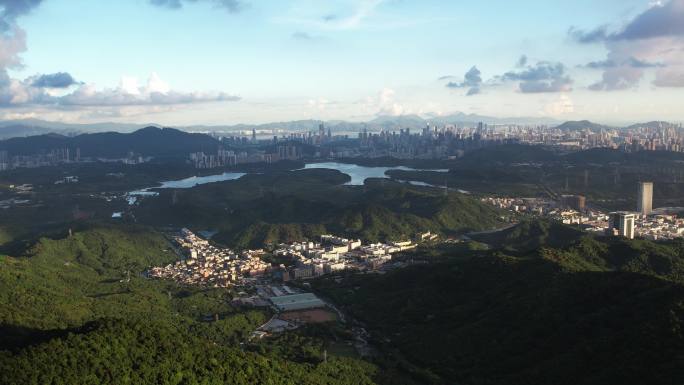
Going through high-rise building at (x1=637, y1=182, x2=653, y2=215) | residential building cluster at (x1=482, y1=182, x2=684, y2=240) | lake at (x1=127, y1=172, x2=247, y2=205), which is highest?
high-rise building at (x1=637, y1=182, x2=653, y2=215)

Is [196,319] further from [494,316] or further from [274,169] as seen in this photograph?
[274,169]

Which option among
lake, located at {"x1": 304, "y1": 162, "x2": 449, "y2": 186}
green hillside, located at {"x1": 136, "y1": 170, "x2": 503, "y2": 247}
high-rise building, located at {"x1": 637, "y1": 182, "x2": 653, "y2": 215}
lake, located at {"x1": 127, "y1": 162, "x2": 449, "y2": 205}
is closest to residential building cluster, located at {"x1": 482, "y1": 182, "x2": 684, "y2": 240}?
high-rise building, located at {"x1": 637, "y1": 182, "x2": 653, "y2": 215}

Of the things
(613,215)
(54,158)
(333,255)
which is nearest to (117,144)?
(54,158)

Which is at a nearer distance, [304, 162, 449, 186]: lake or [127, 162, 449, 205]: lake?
[127, 162, 449, 205]: lake

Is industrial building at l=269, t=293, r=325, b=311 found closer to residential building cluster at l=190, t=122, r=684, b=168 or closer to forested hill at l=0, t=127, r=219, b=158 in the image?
residential building cluster at l=190, t=122, r=684, b=168

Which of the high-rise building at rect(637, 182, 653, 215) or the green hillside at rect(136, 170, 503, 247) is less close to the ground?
the high-rise building at rect(637, 182, 653, 215)

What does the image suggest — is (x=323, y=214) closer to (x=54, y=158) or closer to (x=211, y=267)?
(x=211, y=267)
